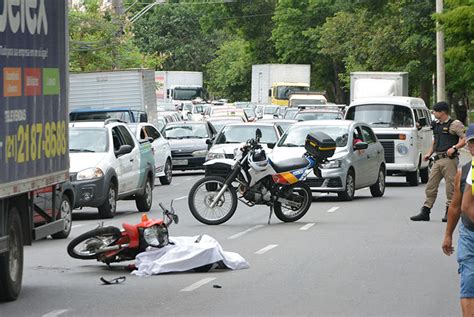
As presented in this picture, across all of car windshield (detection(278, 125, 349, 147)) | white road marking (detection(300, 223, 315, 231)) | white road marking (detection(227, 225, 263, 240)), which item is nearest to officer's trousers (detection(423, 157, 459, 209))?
white road marking (detection(300, 223, 315, 231))

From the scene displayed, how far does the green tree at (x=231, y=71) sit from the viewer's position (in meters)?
109

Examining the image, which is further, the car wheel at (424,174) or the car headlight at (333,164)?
the car wheel at (424,174)

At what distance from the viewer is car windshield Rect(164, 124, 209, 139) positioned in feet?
128

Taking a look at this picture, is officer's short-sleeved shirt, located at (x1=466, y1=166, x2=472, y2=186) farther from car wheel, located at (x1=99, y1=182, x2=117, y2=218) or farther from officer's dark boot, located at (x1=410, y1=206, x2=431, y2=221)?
car wheel, located at (x1=99, y1=182, x2=117, y2=218)

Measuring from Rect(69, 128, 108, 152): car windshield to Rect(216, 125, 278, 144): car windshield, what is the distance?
992 cm

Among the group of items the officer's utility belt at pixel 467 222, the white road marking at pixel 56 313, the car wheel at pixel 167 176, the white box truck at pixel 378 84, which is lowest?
the car wheel at pixel 167 176

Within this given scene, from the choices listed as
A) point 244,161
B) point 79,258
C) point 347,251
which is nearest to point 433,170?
point 244,161

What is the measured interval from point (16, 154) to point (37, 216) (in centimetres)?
166

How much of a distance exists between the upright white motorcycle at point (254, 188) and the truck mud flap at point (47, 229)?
23.0ft

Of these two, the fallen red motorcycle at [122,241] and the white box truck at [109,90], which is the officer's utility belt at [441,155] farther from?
the white box truck at [109,90]

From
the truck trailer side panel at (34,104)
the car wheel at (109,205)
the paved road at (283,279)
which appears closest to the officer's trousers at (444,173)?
the paved road at (283,279)

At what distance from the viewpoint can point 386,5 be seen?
60719mm

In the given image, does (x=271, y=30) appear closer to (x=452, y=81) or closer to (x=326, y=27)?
(x=326, y=27)

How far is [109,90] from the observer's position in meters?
37.8
